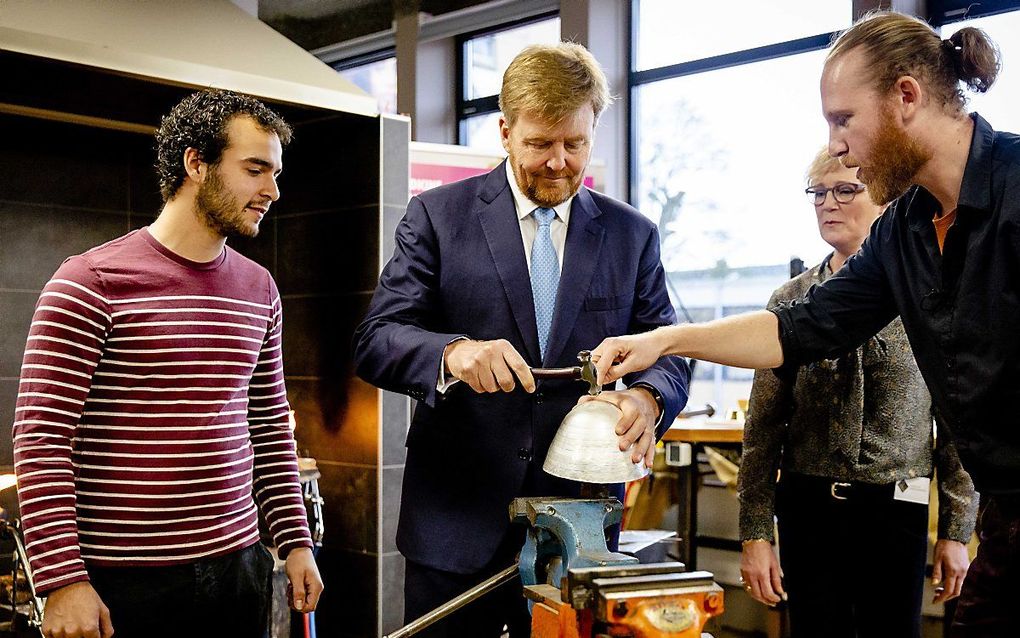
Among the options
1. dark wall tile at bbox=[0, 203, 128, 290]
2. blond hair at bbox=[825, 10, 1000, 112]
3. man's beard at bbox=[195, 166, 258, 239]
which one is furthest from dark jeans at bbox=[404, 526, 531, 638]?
dark wall tile at bbox=[0, 203, 128, 290]

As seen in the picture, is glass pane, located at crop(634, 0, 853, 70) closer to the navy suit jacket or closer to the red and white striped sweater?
the navy suit jacket

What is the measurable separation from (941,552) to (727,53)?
12.7ft

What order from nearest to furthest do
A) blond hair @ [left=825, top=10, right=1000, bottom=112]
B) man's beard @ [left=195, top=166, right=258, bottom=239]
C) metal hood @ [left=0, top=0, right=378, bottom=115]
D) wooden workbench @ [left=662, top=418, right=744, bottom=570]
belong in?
1. blond hair @ [left=825, top=10, right=1000, bottom=112]
2. man's beard @ [left=195, top=166, right=258, bottom=239]
3. metal hood @ [left=0, top=0, right=378, bottom=115]
4. wooden workbench @ [left=662, top=418, right=744, bottom=570]

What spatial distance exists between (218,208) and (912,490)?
68.1 inches

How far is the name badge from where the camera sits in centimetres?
236

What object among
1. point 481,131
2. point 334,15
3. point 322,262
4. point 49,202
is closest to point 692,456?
point 322,262

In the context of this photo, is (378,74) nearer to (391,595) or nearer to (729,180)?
(729,180)

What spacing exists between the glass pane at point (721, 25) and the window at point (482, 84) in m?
1.10

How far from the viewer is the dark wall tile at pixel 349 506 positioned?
4.62 meters

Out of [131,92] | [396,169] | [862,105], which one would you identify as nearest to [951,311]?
[862,105]

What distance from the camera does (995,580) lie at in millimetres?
1616

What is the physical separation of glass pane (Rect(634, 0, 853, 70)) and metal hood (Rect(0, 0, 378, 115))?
2257mm

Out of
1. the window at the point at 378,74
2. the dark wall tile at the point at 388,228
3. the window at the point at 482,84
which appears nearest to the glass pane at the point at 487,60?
the window at the point at 482,84

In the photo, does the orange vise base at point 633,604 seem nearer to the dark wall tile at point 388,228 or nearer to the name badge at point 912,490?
the name badge at point 912,490
